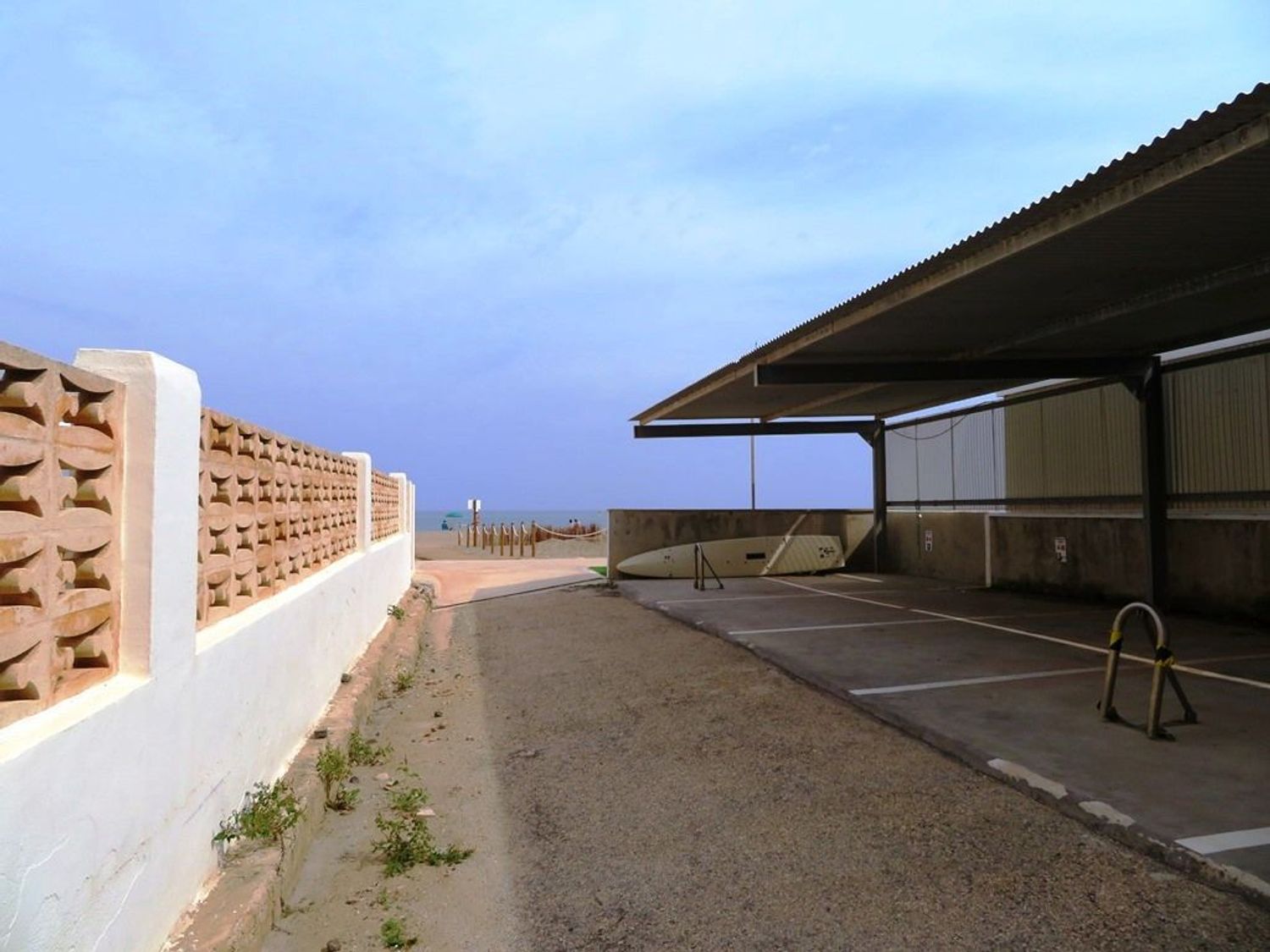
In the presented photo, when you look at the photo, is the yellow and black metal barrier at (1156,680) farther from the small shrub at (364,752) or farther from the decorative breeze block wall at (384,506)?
the decorative breeze block wall at (384,506)

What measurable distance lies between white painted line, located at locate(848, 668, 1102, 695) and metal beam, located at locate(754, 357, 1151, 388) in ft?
15.4

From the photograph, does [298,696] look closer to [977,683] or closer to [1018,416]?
[977,683]

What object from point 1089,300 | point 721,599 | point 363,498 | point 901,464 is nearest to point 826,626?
point 721,599

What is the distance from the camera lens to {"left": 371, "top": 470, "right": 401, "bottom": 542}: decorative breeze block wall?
11836 millimetres

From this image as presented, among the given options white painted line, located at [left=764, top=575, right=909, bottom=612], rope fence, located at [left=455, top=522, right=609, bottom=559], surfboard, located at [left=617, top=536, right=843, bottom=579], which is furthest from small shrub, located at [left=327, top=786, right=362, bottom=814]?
rope fence, located at [left=455, top=522, right=609, bottom=559]

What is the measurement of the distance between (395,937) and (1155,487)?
10817mm

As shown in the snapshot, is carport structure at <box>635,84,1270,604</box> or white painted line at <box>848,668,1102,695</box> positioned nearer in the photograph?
carport structure at <box>635,84,1270,604</box>

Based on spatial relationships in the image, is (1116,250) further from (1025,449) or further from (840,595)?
(840,595)

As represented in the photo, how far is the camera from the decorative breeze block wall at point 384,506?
11836mm

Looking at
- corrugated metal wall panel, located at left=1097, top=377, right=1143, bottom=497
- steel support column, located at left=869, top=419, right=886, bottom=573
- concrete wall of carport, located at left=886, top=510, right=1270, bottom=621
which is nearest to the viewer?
concrete wall of carport, located at left=886, top=510, right=1270, bottom=621

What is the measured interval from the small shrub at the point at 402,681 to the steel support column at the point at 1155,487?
9.08 m

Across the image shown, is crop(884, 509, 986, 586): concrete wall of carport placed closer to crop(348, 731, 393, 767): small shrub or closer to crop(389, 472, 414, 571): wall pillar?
crop(389, 472, 414, 571): wall pillar

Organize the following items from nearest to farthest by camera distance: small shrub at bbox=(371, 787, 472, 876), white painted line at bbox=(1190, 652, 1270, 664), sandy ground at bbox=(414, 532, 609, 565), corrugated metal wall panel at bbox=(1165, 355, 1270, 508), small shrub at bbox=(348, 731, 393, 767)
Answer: small shrub at bbox=(371, 787, 472, 876), small shrub at bbox=(348, 731, 393, 767), white painted line at bbox=(1190, 652, 1270, 664), corrugated metal wall panel at bbox=(1165, 355, 1270, 508), sandy ground at bbox=(414, 532, 609, 565)

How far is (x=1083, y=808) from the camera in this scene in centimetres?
433
